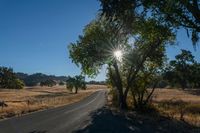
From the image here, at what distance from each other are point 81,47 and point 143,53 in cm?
829

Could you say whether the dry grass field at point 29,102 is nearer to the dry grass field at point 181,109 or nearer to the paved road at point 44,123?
the paved road at point 44,123

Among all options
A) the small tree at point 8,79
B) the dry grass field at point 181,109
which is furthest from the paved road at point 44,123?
the small tree at point 8,79

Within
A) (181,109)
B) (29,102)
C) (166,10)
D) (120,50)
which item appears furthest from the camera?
(29,102)

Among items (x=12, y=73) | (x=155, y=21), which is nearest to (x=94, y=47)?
(x=155, y=21)

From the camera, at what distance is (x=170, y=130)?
739 inches

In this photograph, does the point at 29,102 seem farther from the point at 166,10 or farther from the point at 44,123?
the point at 166,10

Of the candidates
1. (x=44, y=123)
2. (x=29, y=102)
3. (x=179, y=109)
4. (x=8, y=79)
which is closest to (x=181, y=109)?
(x=179, y=109)

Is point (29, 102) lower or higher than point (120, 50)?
lower

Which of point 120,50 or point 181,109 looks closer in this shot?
point 181,109

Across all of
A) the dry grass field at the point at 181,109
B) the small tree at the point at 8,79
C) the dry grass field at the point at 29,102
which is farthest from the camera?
Answer: the small tree at the point at 8,79

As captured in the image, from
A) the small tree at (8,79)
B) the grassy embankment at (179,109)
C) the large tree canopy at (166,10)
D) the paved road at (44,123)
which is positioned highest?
the small tree at (8,79)

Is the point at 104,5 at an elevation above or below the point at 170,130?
above

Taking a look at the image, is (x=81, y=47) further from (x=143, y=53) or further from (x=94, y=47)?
(x=143, y=53)

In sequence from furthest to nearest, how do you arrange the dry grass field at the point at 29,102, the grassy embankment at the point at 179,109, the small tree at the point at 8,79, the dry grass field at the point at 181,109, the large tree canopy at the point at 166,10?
the small tree at the point at 8,79
the dry grass field at the point at 29,102
the dry grass field at the point at 181,109
the grassy embankment at the point at 179,109
the large tree canopy at the point at 166,10
